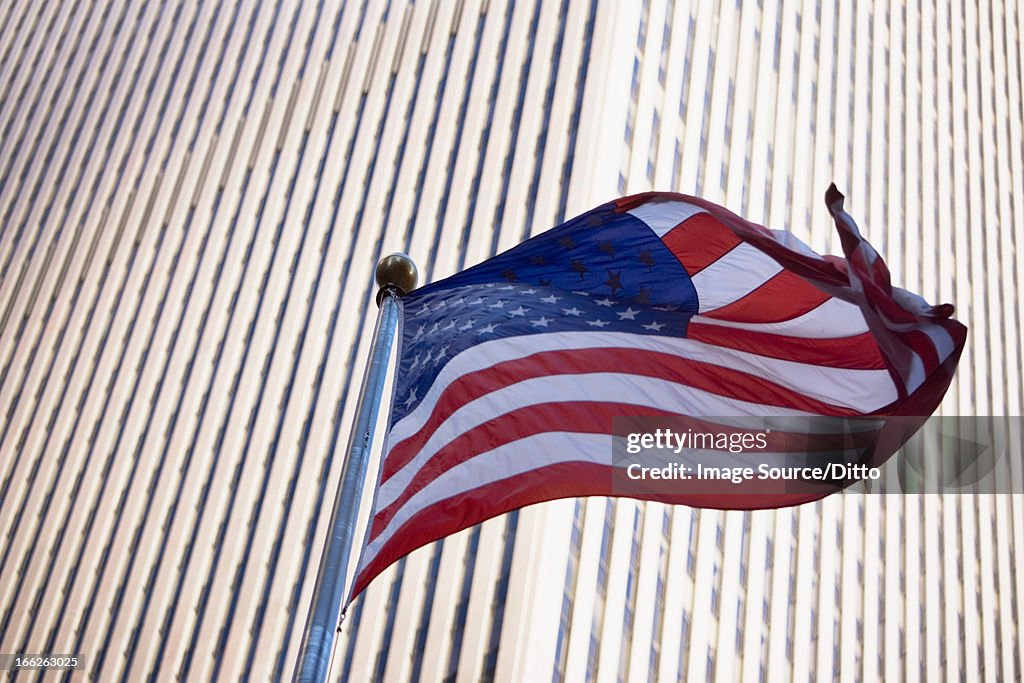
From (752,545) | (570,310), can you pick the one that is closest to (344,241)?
(752,545)

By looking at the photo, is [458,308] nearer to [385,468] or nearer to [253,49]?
[385,468]

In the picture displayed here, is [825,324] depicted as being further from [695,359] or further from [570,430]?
[570,430]

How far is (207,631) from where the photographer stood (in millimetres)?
43156

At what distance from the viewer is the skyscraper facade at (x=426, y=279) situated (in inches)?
1522

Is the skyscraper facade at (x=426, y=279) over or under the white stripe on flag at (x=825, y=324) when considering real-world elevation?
over

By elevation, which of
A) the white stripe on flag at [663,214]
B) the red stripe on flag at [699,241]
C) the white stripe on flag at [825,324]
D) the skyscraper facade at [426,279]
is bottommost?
the white stripe on flag at [825,324]

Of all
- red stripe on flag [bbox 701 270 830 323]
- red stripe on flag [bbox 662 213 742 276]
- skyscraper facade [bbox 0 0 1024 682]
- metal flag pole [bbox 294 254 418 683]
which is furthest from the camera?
skyscraper facade [bbox 0 0 1024 682]

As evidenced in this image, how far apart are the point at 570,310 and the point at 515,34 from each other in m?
39.7

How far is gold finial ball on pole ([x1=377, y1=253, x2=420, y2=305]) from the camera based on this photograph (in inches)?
513

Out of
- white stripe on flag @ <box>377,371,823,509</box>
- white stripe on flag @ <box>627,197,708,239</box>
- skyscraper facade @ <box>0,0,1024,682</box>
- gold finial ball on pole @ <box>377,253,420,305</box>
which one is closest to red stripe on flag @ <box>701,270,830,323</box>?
white stripe on flag @ <box>377,371,823,509</box>

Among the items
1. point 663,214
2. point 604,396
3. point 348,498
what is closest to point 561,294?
point 604,396

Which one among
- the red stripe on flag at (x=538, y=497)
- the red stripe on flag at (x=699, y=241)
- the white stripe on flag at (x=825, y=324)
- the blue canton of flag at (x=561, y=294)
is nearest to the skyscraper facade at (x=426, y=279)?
the blue canton of flag at (x=561, y=294)

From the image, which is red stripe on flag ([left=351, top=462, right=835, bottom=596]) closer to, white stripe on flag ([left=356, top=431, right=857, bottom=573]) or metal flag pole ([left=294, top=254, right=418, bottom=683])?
white stripe on flag ([left=356, top=431, right=857, bottom=573])

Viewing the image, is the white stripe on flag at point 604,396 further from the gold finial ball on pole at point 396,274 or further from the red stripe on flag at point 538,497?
the gold finial ball on pole at point 396,274
